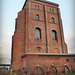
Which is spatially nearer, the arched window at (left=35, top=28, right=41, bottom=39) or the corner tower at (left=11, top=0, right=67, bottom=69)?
the corner tower at (left=11, top=0, right=67, bottom=69)

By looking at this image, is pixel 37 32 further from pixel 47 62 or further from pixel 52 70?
pixel 52 70

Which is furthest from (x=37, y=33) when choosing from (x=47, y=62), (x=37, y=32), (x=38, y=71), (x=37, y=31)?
(x=38, y=71)

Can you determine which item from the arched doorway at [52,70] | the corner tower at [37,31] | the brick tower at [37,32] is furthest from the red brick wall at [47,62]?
the corner tower at [37,31]

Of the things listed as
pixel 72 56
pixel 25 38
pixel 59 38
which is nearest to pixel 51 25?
pixel 59 38

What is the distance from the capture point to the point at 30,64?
42.3 ft

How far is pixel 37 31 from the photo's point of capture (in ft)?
68.2

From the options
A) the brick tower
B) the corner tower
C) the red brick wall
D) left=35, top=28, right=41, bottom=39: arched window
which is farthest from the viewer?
left=35, top=28, right=41, bottom=39: arched window

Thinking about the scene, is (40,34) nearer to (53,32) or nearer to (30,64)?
(53,32)

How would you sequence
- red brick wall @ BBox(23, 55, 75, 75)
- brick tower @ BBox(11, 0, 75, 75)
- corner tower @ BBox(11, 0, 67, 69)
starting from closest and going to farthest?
1. red brick wall @ BBox(23, 55, 75, 75)
2. brick tower @ BBox(11, 0, 75, 75)
3. corner tower @ BBox(11, 0, 67, 69)

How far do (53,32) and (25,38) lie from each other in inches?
308

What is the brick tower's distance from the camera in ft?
59.1

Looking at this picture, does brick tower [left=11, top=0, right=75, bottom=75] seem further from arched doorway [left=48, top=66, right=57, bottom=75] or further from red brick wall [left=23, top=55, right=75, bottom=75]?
arched doorway [left=48, top=66, right=57, bottom=75]

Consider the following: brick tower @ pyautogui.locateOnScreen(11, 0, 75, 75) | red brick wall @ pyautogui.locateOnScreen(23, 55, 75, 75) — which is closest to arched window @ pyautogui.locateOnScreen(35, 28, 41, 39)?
brick tower @ pyautogui.locateOnScreen(11, 0, 75, 75)

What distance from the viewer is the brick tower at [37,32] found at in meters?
18.0
